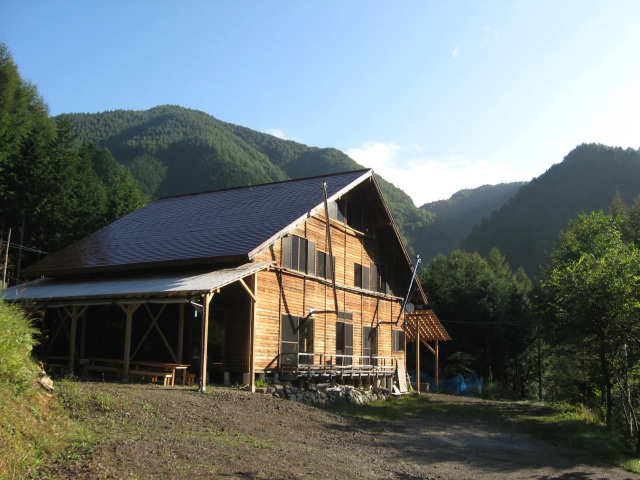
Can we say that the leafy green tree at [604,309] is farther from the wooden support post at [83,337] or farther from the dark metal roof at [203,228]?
the wooden support post at [83,337]

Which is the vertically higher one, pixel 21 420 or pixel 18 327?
pixel 18 327

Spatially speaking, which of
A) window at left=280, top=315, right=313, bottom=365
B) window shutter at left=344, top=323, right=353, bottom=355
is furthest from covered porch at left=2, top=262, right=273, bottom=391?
window shutter at left=344, top=323, right=353, bottom=355

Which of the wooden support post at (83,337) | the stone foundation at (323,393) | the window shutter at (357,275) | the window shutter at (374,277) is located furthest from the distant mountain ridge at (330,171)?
the stone foundation at (323,393)

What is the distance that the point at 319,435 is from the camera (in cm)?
1224

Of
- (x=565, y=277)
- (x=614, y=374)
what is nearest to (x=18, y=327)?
(x=565, y=277)

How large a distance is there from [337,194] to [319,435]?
11474 millimetres

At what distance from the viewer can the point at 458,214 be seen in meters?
137

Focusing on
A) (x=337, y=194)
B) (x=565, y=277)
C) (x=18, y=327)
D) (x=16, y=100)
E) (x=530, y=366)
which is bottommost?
(x=530, y=366)

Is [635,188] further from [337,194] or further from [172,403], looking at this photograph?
[172,403]

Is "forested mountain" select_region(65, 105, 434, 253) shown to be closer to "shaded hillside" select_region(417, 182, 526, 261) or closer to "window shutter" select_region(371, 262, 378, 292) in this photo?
"shaded hillside" select_region(417, 182, 526, 261)

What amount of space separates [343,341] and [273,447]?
44.9ft

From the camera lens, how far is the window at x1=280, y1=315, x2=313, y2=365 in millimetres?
19766

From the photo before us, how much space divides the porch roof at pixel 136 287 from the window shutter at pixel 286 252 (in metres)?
2.05

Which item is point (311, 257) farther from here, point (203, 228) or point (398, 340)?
point (398, 340)
